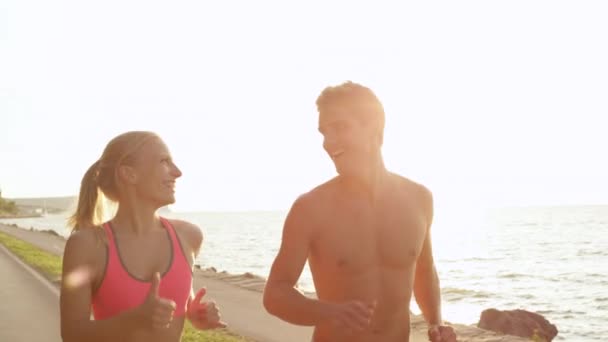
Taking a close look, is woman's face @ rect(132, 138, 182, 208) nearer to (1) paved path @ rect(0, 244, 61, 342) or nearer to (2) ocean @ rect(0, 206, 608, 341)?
(1) paved path @ rect(0, 244, 61, 342)

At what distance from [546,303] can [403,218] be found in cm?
3861

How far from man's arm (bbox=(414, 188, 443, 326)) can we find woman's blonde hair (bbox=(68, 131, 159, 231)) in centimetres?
138

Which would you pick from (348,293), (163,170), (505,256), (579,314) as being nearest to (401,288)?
(348,293)

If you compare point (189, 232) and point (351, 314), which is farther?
point (189, 232)

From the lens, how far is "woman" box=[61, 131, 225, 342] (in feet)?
11.4

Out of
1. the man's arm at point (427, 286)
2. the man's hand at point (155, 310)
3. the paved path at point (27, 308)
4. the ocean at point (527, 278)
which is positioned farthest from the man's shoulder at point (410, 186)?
the ocean at point (527, 278)

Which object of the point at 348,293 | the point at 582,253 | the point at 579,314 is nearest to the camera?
the point at 348,293

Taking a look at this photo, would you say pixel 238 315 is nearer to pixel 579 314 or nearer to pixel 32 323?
pixel 32 323

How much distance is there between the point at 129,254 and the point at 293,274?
743 mm

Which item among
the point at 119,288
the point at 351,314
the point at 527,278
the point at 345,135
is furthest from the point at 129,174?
the point at 527,278

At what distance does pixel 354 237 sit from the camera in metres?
3.67

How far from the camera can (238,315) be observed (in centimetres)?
1698

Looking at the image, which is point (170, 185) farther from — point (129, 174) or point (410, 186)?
point (410, 186)

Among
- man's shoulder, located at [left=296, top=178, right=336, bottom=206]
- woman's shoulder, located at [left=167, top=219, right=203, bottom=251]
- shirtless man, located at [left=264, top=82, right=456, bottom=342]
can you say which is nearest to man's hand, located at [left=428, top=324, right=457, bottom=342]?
shirtless man, located at [left=264, top=82, right=456, bottom=342]
